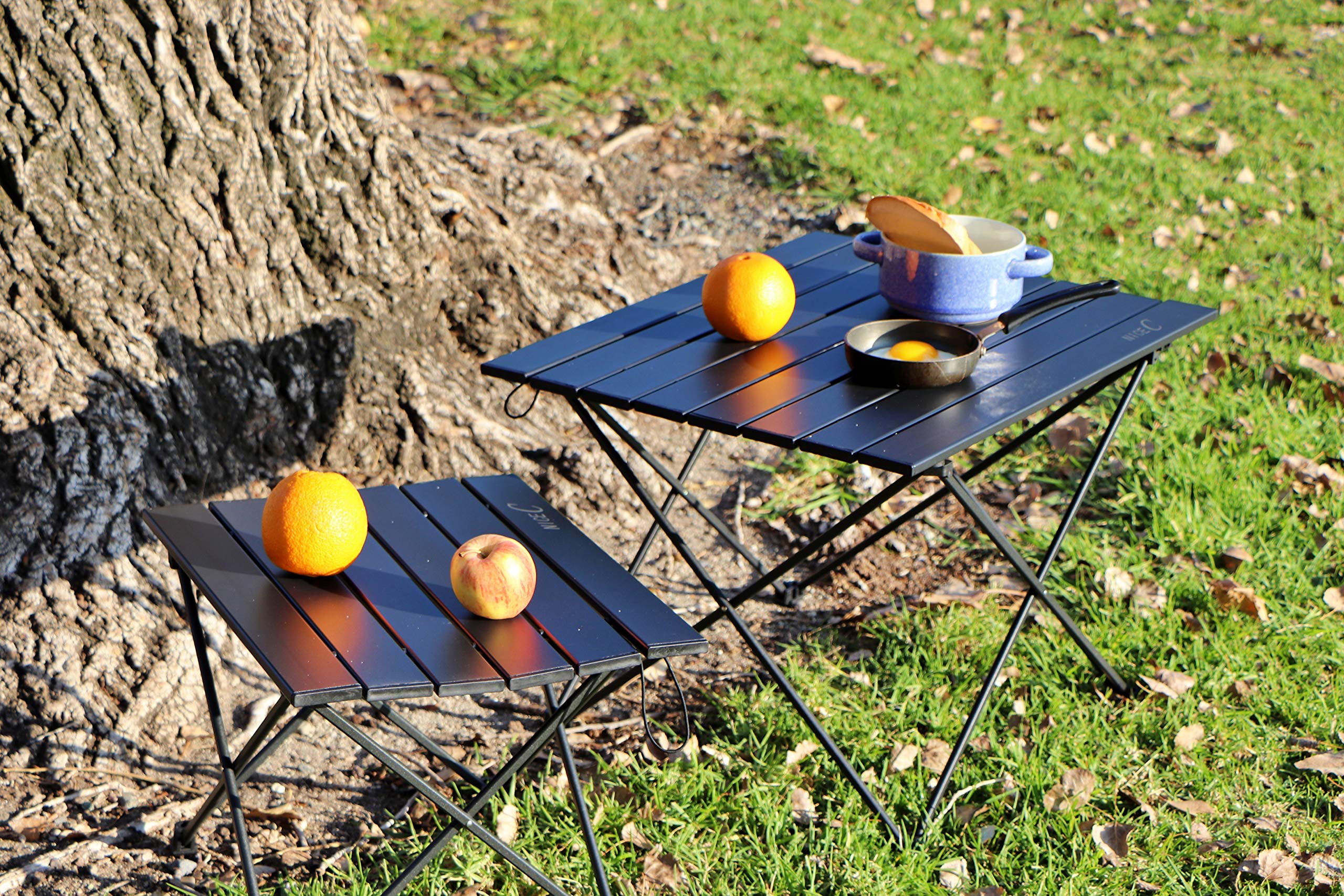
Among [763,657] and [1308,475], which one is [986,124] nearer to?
[1308,475]

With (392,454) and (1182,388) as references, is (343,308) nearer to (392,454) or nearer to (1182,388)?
(392,454)

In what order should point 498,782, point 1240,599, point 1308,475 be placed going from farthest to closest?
1. point 1308,475
2. point 1240,599
3. point 498,782

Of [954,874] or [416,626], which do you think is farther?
[954,874]

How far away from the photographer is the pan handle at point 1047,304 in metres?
2.46

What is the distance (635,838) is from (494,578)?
Answer: 2.58 ft

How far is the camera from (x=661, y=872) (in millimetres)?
2424

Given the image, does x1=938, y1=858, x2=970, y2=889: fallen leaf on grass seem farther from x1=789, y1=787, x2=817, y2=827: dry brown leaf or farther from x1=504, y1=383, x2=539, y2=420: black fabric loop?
x1=504, y1=383, x2=539, y2=420: black fabric loop

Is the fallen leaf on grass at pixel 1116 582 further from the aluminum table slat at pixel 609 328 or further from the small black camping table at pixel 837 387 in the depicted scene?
the aluminum table slat at pixel 609 328

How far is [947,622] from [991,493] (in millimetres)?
745

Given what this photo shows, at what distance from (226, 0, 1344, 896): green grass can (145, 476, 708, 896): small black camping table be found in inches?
13.3

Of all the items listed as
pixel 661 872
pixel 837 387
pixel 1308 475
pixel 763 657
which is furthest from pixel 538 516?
pixel 1308 475

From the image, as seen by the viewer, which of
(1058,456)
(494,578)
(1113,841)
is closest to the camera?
(494,578)

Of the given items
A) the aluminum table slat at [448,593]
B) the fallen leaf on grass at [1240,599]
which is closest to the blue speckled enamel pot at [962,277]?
the aluminum table slat at [448,593]

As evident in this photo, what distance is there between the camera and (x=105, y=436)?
9.02ft
